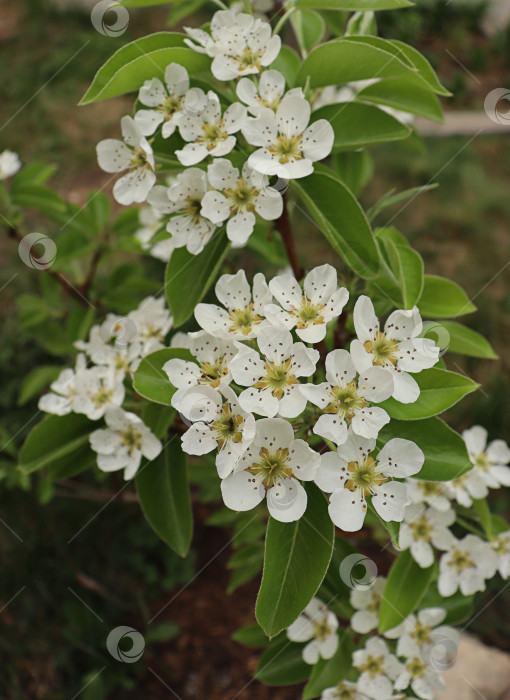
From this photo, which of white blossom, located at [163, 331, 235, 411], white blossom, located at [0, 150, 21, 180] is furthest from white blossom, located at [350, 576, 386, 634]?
white blossom, located at [0, 150, 21, 180]

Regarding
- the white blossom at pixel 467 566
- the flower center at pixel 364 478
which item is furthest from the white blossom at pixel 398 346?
the white blossom at pixel 467 566

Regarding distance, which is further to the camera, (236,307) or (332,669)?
(332,669)

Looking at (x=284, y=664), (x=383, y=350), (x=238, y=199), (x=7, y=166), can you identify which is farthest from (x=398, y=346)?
(x=7, y=166)

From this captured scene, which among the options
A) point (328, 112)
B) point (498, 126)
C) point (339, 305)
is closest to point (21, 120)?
point (498, 126)

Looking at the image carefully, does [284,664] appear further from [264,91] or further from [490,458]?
[264,91]

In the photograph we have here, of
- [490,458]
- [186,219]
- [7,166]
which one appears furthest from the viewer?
[7,166]
